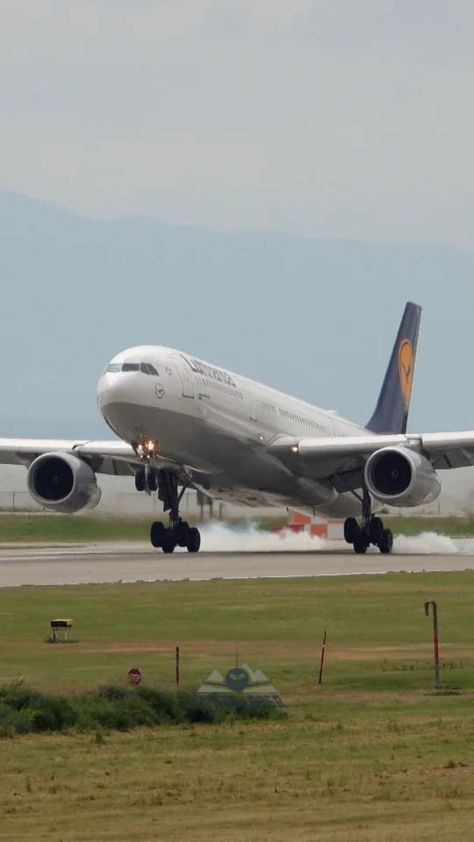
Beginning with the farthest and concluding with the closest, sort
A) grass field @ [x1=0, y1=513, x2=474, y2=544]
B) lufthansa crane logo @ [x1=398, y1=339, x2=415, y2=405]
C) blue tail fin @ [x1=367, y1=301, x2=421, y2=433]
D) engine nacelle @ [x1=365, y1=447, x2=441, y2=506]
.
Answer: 1. lufthansa crane logo @ [x1=398, y1=339, x2=415, y2=405]
2. blue tail fin @ [x1=367, y1=301, x2=421, y2=433]
3. grass field @ [x1=0, y1=513, x2=474, y2=544]
4. engine nacelle @ [x1=365, y1=447, x2=441, y2=506]

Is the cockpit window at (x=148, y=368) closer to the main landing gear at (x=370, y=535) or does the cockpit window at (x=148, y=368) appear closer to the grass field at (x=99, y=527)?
the main landing gear at (x=370, y=535)

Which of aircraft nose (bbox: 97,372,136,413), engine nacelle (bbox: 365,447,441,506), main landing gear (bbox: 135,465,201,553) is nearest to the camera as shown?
aircraft nose (bbox: 97,372,136,413)

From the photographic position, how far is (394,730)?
18.2 meters

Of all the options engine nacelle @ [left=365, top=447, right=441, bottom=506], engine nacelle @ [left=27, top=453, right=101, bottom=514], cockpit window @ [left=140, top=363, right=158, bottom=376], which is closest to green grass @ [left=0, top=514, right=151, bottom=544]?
engine nacelle @ [left=27, top=453, right=101, bottom=514]

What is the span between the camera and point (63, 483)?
55562 mm

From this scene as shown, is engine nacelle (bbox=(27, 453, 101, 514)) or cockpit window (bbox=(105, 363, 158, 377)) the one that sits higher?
cockpit window (bbox=(105, 363, 158, 377))

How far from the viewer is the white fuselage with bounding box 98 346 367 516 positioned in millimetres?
49594

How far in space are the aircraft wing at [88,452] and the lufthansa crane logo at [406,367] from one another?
1387 centimetres

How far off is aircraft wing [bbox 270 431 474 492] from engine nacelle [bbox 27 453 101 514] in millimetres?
5232

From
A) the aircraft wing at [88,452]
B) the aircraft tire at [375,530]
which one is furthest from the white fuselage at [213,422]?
the aircraft wing at [88,452]

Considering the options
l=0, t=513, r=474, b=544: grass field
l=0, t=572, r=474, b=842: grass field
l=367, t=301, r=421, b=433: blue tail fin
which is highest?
l=367, t=301, r=421, b=433: blue tail fin

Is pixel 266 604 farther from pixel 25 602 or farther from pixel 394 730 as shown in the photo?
pixel 394 730

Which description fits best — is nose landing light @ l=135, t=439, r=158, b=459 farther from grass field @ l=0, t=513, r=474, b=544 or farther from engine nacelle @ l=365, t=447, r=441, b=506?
grass field @ l=0, t=513, r=474, b=544

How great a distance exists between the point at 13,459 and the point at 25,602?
26.5 m
